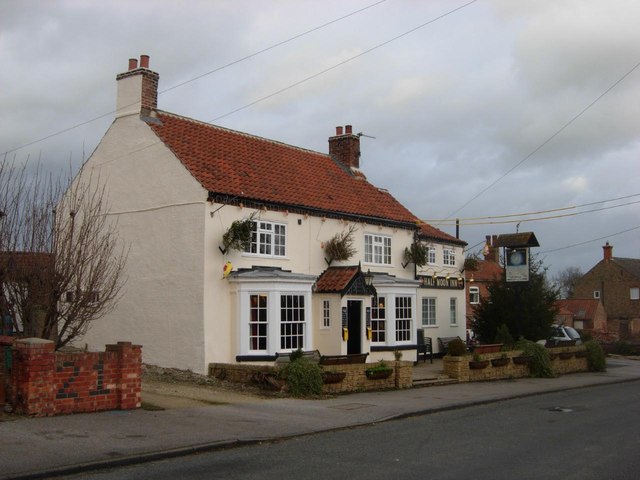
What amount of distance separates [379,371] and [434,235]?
45.7ft

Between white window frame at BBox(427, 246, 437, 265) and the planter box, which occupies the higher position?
white window frame at BBox(427, 246, 437, 265)

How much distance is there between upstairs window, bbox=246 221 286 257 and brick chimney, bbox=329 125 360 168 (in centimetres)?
833

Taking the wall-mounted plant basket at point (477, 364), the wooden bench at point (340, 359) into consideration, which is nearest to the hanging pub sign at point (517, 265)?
the wall-mounted plant basket at point (477, 364)

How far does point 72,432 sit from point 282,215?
12.6 metres

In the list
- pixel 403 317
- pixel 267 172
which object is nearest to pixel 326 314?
pixel 403 317

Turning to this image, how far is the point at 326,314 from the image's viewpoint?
926 inches

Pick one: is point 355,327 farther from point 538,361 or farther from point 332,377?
point 538,361

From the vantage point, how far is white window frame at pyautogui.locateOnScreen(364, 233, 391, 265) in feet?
86.5

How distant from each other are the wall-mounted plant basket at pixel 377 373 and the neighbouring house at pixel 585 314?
4602 centimetres

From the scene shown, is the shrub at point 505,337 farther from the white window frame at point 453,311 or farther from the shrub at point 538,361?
the white window frame at point 453,311

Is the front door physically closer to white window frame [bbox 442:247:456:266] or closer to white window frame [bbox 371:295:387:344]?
white window frame [bbox 371:295:387:344]

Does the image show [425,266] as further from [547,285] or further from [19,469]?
[19,469]

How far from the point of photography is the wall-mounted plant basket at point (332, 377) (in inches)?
714

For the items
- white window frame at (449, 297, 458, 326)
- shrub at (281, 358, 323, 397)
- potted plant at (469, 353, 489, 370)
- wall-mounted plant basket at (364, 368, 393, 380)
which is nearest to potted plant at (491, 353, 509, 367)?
potted plant at (469, 353, 489, 370)
